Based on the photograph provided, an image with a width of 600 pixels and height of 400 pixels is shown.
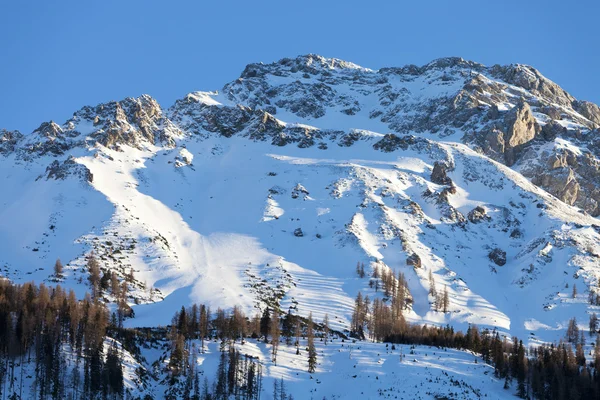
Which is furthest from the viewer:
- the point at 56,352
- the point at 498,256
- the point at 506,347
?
the point at 498,256

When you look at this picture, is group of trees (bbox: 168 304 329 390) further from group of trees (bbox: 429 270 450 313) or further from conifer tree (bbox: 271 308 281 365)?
group of trees (bbox: 429 270 450 313)

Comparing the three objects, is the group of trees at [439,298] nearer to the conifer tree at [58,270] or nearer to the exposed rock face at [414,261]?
the exposed rock face at [414,261]

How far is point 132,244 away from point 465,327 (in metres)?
89.2

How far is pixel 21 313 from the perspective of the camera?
10525cm

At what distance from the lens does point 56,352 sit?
326 feet

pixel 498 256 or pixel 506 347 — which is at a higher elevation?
pixel 498 256

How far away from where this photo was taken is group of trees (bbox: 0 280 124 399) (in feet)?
309

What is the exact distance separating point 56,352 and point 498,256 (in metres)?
140

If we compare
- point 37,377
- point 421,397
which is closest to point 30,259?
point 37,377

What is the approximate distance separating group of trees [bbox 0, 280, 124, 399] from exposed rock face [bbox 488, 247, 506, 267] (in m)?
128

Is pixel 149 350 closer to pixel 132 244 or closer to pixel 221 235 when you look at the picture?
pixel 132 244

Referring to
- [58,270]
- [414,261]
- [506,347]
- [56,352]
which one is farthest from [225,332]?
[414,261]

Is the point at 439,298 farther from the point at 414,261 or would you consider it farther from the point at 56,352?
the point at 56,352

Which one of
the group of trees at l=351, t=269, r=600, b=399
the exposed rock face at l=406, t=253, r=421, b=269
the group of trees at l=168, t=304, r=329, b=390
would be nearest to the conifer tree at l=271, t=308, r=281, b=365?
the group of trees at l=168, t=304, r=329, b=390
